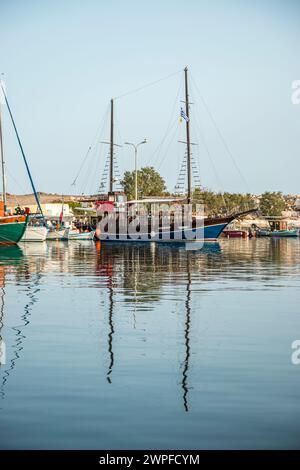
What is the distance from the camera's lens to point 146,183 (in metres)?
186

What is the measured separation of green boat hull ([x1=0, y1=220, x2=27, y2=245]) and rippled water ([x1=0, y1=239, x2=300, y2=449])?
153 ft

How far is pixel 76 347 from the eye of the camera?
46.1 ft

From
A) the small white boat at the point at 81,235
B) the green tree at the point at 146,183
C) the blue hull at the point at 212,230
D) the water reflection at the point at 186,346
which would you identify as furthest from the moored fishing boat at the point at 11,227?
the green tree at the point at 146,183

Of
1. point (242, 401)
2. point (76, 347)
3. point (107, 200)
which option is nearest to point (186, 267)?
point (76, 347)

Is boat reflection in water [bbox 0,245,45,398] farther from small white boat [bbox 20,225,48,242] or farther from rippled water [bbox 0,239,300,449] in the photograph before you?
small white boat [bbox 20,225,48,242]

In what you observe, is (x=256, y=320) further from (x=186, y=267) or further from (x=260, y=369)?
(x=186, y=267)

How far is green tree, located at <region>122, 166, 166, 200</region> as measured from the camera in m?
183

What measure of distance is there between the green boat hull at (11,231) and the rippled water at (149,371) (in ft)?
153

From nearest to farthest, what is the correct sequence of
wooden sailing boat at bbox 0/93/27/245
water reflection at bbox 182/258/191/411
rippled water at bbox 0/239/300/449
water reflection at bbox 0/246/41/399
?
rippled water at bbox 0/239/300/449 < water reflection at bbox 182/258/191/411 < water reflection at bbox 0/246/41/399 < wooden sailing boat at bbox 0/93/27/245

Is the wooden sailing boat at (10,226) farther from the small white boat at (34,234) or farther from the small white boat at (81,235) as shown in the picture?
the small white boat at (81,235)

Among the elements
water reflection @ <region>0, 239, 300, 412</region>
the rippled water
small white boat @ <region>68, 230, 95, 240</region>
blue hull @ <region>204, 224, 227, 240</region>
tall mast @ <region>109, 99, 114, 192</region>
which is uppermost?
tall mast @ <region>109, 99, 114, 192</region>

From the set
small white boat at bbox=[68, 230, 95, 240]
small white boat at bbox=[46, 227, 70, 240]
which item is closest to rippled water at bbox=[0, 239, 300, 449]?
small white boat at bbox=[46, 227, 70, 240]

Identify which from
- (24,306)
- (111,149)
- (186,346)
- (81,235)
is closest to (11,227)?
(111,149)
